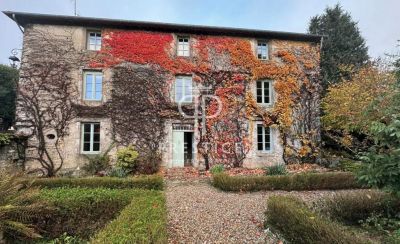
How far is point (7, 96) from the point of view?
A: 2148 centimetres

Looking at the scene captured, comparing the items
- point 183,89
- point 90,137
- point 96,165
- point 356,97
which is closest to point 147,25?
point 183,89

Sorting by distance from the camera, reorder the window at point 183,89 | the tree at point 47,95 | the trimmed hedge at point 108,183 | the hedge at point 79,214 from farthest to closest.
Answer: the window at point 183,89, the tree at point 47,95, the trimmed hedge at point 108,183, the hedge at point 79,214

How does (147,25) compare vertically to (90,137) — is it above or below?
above

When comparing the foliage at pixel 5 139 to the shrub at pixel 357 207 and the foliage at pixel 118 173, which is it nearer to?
the foliage at pixel 118 173

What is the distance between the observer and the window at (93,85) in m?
12.8

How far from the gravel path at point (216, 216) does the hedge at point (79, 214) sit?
1.26 m

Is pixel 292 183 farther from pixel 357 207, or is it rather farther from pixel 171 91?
pixel 171 91

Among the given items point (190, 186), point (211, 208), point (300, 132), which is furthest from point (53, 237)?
point (300, 132)

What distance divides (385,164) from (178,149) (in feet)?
31.8

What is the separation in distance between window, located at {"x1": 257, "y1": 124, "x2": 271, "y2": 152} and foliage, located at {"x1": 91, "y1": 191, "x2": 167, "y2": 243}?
32.4ft

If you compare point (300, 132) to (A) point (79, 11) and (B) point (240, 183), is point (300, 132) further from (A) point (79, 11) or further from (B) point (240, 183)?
(A) point (79, 11)

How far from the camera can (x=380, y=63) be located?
13.4 meters

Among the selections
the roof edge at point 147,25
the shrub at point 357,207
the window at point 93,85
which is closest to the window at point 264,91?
the roof edge at point 147,25

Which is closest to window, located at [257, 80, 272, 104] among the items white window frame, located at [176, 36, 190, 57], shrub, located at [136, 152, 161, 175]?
white window frame, located at [176, 36, 190, 57]
